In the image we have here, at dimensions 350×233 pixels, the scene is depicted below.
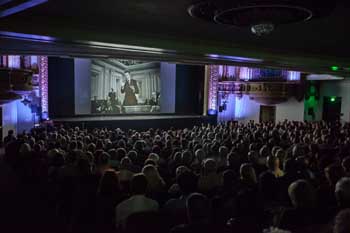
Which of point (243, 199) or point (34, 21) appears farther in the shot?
point (34, 21)

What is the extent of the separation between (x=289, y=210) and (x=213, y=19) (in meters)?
3.60

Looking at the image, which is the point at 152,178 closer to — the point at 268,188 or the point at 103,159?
the point at 103,159

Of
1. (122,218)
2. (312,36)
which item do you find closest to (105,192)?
(122,218)

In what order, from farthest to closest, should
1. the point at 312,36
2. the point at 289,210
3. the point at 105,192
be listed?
the point at 312,36, the point at 105,192, the point at 289,210

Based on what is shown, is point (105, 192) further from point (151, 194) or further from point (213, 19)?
point (213, 19)

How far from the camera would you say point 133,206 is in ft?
14.3

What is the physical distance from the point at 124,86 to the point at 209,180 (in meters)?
16.8

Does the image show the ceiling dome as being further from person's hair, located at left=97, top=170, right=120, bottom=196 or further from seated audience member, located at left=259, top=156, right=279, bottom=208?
person's hair, located at left=97, top=170, right=120, bottom=196

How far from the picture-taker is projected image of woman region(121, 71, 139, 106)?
21.6 metres

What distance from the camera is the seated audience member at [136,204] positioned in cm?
434

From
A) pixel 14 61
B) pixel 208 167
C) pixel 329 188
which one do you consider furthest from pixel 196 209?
pixel 14 61

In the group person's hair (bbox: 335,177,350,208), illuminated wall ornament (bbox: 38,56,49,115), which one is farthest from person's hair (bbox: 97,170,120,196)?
illuminated wall ornament (bbox: 38,56,49,115)

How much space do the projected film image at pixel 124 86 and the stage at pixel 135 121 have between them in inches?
39.6

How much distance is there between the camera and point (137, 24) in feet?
23.2
